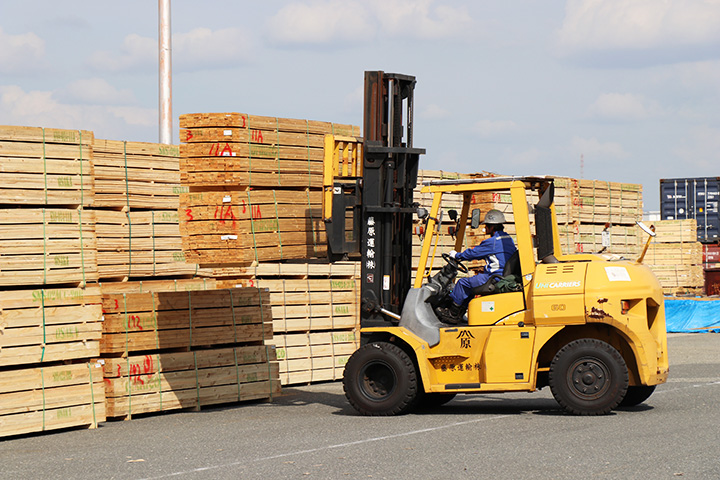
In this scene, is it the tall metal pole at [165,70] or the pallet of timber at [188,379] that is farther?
the tall metal pole at [165,70]

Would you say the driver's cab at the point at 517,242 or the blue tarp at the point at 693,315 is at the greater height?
the driver's cab at the point at 517,242

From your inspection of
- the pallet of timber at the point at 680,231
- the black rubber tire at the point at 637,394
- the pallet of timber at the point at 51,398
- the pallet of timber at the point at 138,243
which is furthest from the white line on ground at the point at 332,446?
the pallet of timber at the point at 680,231

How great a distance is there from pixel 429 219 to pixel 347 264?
5.58m

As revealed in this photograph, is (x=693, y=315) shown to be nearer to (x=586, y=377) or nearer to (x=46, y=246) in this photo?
(x=586, y=377)

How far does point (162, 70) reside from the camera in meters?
18.5

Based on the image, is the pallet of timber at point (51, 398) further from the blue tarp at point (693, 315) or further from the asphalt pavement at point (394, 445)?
the blue tarp at point (693, 315)

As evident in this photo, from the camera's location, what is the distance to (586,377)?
30.6 feet

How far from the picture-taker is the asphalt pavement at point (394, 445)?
691 centimetres

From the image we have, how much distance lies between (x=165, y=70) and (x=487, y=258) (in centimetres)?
1044

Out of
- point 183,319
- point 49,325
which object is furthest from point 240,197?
point 49,325

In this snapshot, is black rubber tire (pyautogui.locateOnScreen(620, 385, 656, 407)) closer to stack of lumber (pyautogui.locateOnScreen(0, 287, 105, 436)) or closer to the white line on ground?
the white line on ground

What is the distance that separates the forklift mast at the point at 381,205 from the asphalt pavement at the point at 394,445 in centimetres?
133

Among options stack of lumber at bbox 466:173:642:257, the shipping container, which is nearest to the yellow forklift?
stack of lumber at bbox 466:173:642:257

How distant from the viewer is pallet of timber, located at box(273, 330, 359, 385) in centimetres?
1409
